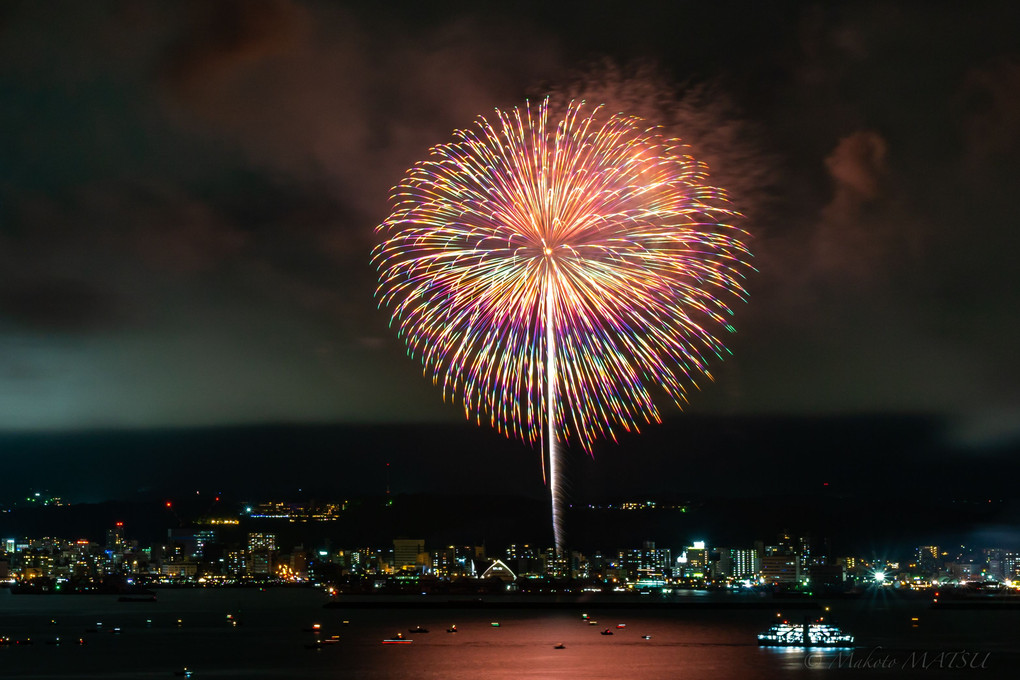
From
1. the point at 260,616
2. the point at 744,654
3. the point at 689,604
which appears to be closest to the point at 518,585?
the point at 689,604

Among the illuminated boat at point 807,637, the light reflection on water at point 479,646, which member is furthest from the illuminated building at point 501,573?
the illuminated boat at point 807,637

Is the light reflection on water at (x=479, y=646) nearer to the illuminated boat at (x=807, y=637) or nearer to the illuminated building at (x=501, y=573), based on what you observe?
the illuminated boat at (x=807, y=637)

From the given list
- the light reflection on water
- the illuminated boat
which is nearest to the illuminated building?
the light reflection on water

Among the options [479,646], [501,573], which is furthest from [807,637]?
[501,573]

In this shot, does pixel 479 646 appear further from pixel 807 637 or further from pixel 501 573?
pixel 501 573

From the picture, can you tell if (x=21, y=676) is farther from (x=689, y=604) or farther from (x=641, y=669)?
(x=689, y=604)

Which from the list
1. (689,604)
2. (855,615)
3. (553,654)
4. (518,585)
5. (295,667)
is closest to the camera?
(295,667)

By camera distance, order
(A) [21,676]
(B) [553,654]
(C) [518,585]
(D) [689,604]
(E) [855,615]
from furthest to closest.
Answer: (C) [518,585]
(D) [689,604]
(E) [855,615]
(B) [553,654]
(A) [21,676]
